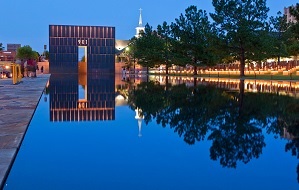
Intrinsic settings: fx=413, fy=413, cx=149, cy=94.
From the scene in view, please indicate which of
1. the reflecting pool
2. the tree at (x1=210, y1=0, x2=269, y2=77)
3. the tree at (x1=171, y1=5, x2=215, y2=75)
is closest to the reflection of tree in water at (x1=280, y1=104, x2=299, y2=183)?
the reflecting pool

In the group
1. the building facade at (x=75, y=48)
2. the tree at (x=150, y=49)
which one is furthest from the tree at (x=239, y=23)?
the building facade at (x=75, y=48)

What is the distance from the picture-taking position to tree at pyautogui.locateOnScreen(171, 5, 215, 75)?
52.4 m

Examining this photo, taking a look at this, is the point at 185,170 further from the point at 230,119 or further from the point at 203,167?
the point at 230,119

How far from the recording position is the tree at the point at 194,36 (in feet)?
172

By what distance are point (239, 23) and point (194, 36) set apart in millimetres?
11417

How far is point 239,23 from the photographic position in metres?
42.8

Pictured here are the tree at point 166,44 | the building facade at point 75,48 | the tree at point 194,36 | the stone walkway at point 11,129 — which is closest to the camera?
the stone walkway at point 11,129

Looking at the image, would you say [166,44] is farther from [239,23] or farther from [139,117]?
[139,117]

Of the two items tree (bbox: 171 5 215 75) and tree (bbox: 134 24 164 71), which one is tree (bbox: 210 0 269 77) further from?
tree (bbox: 134 24 164 71)

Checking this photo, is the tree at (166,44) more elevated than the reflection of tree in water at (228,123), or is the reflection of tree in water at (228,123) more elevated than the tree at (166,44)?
the tree at (166,44)

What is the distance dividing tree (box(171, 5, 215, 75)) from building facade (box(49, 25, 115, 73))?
3045 centimetres

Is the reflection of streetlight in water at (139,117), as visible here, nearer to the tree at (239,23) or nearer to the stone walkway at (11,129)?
the stone walkway at (11,129)

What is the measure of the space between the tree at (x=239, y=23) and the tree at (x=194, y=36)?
20.9 ft

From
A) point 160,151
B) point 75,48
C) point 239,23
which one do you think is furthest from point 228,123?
point 75,48
